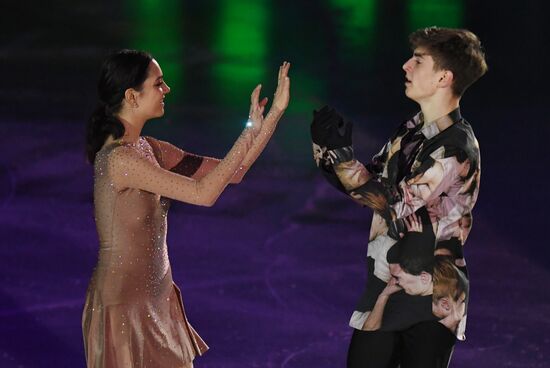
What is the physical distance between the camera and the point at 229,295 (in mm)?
4801

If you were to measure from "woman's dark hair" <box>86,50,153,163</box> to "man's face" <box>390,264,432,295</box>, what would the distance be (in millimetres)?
907

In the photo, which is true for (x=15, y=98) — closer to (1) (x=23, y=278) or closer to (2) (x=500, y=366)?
(1) (x=23, y=278)

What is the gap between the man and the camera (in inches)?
103

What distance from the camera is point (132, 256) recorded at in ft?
9.41

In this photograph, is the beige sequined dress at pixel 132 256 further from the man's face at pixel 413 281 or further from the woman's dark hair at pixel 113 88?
the man's face at pixel 413 281

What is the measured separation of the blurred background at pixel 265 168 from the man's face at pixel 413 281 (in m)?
1.44

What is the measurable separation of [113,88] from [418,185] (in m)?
0.94

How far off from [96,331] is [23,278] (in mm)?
2214

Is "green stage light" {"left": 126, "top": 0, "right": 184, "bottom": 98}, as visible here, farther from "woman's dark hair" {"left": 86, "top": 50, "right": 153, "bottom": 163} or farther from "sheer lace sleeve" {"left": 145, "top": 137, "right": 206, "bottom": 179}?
"woman's dark hair" {"left": 86, "top": 50, "right": 153, "bottom": 163}

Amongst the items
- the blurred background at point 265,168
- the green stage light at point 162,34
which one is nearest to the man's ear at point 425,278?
the blurred background at point 265,168

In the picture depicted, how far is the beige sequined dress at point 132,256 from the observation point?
2805mm

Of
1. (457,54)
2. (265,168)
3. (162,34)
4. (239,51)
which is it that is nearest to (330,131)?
(457,54)

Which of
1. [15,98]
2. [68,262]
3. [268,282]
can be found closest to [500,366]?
[268,282]

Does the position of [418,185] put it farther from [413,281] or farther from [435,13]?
[435,13]
